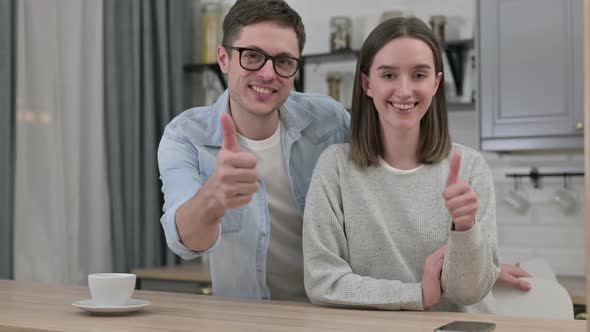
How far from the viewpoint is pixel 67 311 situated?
1.52 m

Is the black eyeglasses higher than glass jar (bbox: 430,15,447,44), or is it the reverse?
glass jar (bbox: 430,15,447,44)

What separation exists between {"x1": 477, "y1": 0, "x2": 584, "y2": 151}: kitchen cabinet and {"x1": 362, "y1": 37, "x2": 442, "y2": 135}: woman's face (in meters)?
1.52

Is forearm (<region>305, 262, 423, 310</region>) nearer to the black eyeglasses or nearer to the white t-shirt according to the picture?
the white t-shirt

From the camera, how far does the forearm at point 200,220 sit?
5.07ft

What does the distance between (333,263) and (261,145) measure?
0.50 meters

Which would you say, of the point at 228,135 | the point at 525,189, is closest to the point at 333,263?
the point at 228,135

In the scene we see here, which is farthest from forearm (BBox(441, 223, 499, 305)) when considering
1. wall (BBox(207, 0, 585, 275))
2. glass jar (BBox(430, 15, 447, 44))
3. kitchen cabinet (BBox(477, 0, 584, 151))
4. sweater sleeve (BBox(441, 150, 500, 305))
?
glass jar (BBox(430, 15, 447, 44))

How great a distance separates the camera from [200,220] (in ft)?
5.27

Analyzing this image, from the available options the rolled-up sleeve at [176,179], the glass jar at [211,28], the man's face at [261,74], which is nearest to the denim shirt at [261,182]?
the rolled-up sleeve at [176,179]

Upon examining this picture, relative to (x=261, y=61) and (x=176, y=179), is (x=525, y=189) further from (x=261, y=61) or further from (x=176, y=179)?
(x=176, y=179)

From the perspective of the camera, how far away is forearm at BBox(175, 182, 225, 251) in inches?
60.8

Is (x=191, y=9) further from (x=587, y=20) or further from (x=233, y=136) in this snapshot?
(x=587, y=20)

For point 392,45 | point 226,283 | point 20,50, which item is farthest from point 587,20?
point 20,50

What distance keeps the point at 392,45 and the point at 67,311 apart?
2.99 feet
